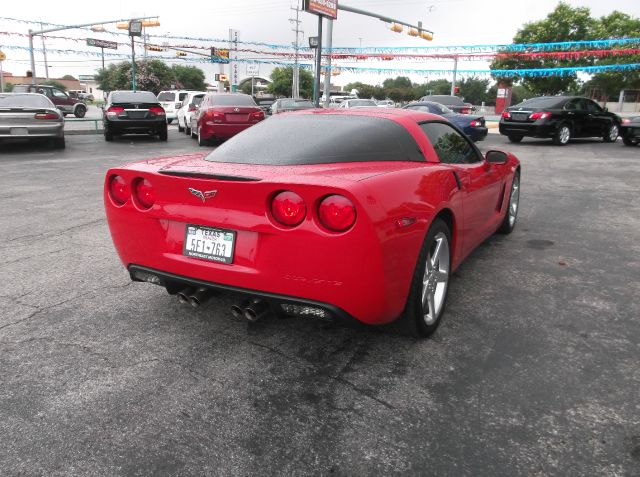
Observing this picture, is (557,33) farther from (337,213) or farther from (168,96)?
(337,213)

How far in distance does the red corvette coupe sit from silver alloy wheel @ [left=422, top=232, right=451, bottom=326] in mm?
13

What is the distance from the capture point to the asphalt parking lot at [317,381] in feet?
7.01

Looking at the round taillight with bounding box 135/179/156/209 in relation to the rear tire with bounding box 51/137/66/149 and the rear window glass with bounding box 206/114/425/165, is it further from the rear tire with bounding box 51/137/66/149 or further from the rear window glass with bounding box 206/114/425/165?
the rear tire with bounding box 51/137/66/149

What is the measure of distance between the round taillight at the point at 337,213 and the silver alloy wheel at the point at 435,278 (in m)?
0.73

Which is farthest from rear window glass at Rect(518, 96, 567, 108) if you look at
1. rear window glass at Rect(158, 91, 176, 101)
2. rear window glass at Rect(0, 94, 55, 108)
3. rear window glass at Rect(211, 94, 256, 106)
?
rear window glass at Rect(158, 91, 176, 101)

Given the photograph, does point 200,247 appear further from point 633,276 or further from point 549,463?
point 633,276

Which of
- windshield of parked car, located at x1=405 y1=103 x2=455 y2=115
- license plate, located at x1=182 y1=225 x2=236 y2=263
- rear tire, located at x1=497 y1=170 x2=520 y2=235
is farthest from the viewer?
windshield of parked car, located at x1=405 y1=103 x2=455 y2=115

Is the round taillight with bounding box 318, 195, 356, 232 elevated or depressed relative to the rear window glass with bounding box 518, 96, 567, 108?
depressed

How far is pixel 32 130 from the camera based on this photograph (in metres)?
12.9

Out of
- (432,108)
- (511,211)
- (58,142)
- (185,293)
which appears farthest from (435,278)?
(432,108)

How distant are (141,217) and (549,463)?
92.8 inches

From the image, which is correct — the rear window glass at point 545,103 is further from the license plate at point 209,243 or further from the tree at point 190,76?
the tree at point 190,76

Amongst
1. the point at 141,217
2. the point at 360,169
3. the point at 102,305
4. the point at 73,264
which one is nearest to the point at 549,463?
the point at 360,169

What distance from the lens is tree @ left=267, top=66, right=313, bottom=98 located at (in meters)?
83.1
